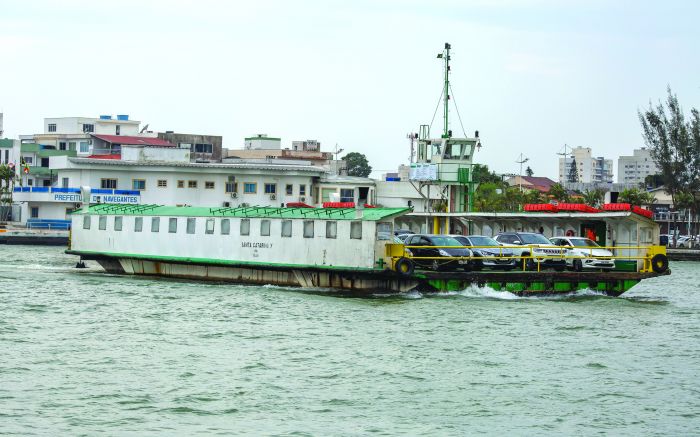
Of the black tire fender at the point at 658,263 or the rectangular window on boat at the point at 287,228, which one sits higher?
the rectangular window on boat at the point at 287,228

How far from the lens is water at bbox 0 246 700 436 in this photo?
1988 cm

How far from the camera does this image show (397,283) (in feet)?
123

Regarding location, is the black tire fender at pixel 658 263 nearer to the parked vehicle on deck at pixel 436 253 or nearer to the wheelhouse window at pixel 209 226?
the parked vehicle on deck at pixel 436 253

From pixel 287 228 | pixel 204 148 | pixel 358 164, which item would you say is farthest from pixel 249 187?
pixel 358 164

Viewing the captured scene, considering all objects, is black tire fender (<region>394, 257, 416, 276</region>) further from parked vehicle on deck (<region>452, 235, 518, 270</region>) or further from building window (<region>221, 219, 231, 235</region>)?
building window (<region>221, 219, 231, 235</region>)

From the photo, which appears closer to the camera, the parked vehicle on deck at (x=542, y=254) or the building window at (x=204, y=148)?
the parked vehicle on deck at (x=542, y=254)

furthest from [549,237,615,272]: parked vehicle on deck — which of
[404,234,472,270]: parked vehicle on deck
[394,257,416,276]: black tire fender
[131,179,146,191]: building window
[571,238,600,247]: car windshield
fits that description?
[131,179,146,191]: building window

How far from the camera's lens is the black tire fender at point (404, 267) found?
36562mm

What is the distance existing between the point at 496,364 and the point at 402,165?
326 feet

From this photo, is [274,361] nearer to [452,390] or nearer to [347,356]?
[347,356]

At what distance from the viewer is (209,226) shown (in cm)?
4291

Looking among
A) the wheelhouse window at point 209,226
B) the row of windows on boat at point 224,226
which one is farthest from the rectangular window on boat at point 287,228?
the wheelhouse window at point 209,226

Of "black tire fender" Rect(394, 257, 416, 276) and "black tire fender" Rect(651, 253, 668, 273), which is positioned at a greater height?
"black tire fender" Rect(651, 253, 668, 273)

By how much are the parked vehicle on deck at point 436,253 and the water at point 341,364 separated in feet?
3.74
